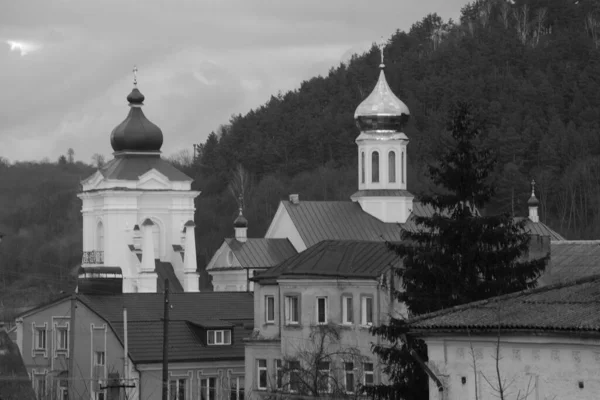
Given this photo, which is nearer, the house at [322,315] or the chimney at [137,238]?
the house at [322,315]

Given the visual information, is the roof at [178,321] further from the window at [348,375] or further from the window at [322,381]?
the window at [322,381]

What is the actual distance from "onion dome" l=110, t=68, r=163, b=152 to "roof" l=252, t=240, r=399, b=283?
137 ft

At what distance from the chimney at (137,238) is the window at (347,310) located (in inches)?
1598

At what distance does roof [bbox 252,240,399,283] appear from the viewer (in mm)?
36219

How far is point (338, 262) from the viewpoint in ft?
123

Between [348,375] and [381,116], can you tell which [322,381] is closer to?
[348,375]

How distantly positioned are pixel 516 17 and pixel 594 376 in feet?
418

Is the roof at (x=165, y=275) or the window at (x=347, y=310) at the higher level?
the roof at (x=165, y=275)

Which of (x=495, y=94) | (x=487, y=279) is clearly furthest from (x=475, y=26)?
(x=487, y=279)

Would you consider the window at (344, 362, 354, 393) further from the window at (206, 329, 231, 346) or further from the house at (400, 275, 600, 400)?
the house at (400, 275, 600, 400)

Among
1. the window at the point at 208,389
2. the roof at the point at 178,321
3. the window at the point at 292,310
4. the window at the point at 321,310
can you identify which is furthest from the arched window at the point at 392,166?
the window at the point at 321,310

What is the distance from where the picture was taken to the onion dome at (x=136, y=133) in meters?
80.2

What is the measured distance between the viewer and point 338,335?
35.4 meters

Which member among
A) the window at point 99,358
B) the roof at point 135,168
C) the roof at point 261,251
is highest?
the roof at point 135,168
